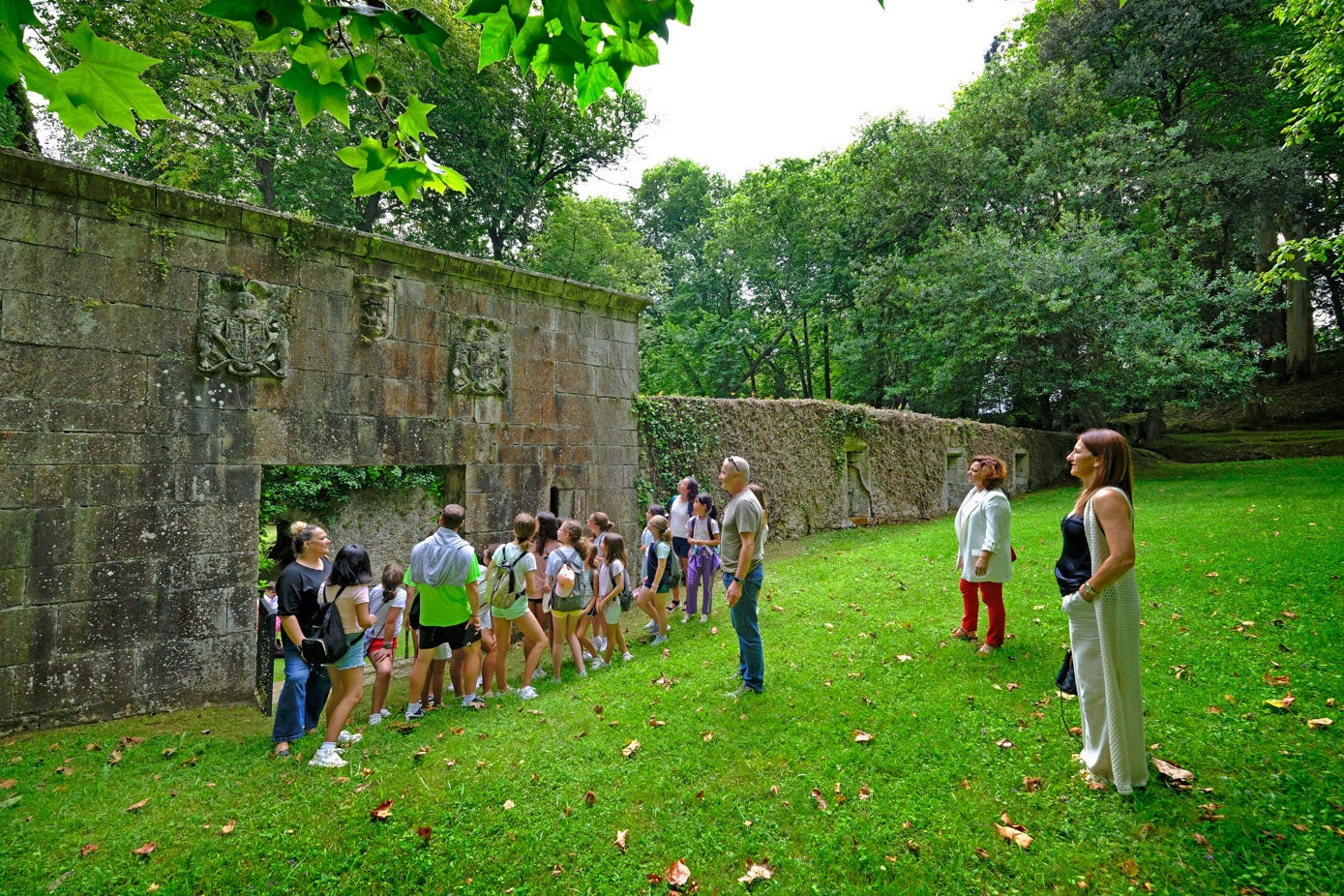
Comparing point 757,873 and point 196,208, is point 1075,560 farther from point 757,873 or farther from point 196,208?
point 196,208

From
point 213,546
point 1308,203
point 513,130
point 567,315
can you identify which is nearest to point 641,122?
point 513,130

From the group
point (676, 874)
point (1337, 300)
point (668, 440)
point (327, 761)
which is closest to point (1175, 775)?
point (676, 874)

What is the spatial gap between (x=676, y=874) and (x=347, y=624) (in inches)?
119

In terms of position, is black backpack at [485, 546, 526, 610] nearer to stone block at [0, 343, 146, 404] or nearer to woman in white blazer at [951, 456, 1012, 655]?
stone block at [0, 343, 146, 404]

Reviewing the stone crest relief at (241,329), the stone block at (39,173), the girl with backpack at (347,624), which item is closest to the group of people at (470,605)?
the girl with backpack at (347,624)

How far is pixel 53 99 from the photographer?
194cm

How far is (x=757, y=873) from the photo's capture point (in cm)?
309

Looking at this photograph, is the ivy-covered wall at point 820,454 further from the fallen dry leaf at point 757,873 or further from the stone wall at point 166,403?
the fallen dry leaf at point 757,873

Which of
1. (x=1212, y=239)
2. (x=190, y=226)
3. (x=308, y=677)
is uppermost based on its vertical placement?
(x=1212, y=239)

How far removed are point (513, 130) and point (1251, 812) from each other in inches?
887

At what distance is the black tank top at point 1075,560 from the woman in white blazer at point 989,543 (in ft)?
5.44

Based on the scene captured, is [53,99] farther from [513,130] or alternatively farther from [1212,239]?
[1212,239]

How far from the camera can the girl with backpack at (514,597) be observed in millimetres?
5570

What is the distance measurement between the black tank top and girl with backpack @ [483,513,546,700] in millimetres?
4240
